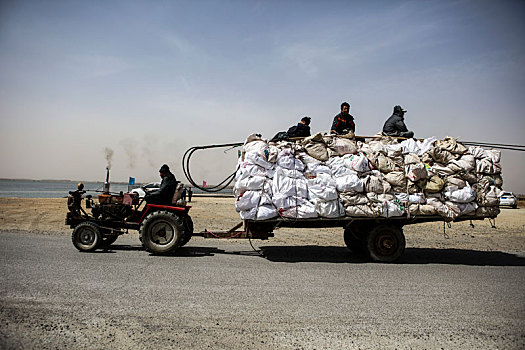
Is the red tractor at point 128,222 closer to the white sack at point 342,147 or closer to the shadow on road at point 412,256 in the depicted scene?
the shadow on road at point 412,256

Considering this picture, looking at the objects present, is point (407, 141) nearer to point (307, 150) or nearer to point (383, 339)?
point (307, 150)

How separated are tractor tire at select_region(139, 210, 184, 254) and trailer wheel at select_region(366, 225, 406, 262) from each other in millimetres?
4556

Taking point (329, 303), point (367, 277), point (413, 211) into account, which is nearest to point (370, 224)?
point (413, 211)

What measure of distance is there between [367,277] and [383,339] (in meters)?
2.94

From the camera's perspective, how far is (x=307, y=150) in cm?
850

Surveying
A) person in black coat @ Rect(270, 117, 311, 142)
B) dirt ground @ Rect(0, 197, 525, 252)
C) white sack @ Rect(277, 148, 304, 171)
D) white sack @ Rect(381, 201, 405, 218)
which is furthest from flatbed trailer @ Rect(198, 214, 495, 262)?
dirt ground @ Rect(0, 197, 525, 252)

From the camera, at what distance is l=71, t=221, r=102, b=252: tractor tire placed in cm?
852

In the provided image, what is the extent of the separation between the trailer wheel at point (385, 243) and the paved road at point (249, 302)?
0.37 meters

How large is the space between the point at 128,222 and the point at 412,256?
7.55 metres

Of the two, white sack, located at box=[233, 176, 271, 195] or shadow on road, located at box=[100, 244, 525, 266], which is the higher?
white sack, located at box=[233, 176, 271, 195]

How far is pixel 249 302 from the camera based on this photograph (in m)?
5.21

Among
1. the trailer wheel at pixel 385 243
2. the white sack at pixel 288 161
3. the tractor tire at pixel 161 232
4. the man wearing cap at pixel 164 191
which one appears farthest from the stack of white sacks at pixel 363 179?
the man wearing cap at pixel 164 191

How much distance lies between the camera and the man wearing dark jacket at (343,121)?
31.9 ft

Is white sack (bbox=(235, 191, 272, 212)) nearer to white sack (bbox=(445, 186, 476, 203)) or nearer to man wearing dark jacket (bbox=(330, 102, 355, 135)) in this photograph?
man wearing dark jacket (bbox=(330, 102, 355, 135))
